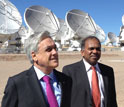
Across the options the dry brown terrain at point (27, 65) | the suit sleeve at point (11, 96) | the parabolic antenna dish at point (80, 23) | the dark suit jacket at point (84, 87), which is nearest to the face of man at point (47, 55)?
the suit sleeve at point (11, 96)

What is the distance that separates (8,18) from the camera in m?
44.1

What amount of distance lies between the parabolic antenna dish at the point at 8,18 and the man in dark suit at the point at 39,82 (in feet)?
139

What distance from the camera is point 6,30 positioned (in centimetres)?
4341

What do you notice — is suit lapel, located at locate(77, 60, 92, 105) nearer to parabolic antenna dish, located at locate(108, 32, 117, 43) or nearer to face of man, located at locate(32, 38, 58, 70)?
face of man, located at locate(32, 38, 58, 70)

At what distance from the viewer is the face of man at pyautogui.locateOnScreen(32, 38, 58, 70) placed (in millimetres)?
2232

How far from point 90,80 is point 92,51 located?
0.42 meters

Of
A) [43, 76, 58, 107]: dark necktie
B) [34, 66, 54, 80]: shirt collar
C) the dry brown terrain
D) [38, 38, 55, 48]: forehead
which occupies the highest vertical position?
[38, 38, 55, 48]: forehead

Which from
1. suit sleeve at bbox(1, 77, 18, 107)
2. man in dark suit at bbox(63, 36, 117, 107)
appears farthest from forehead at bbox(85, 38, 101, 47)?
suit sleeve at bbox(1, 77, 18, 107)

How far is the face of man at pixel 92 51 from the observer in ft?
10.4

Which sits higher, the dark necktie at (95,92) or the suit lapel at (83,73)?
the suit lapel at (83,73)

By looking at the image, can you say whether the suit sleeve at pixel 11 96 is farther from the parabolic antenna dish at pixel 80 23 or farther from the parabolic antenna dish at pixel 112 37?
the parabolic antenna dish at pixel 112 37

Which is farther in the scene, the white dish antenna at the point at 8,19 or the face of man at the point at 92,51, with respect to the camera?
the white dish antenna at the point at 8,19

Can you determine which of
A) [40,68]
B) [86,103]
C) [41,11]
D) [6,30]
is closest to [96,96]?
[86,103]

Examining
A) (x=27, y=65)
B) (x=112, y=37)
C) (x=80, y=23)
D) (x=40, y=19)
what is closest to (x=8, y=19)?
(x=40, y=19)
